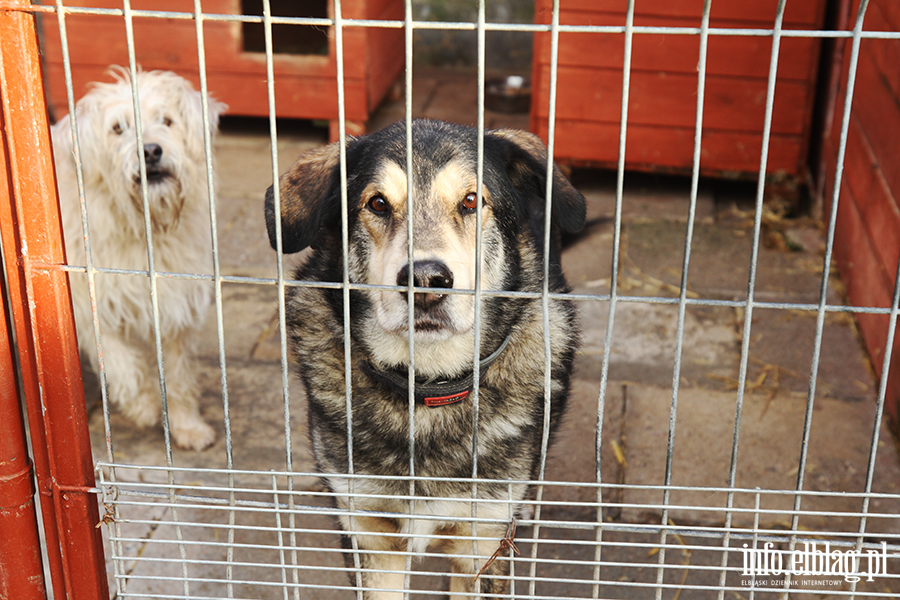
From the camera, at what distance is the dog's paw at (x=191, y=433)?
3305 mm

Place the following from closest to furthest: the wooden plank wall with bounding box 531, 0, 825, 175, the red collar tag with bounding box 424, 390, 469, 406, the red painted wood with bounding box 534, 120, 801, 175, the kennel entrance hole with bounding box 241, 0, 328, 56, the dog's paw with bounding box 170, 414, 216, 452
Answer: the red collar tag with bounding box 424, 390, 469, 406 < the dog's paw with bounding box 170, 414, 216, 452 < the wooden plank wall with bounding box 531, 0, 825, 175 < the red painted wood with bounding box 534, 120, 801, 175 < the kennel entrance hole with bounding box 241, 0, 328, 56

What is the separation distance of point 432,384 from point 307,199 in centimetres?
62

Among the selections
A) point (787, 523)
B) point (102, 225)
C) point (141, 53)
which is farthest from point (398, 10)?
point (787, 523)

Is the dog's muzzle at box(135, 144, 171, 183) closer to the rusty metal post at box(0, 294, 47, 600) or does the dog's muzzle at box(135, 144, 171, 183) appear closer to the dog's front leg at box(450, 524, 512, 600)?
the rusty metal post at box(0, 294, 47, 600)

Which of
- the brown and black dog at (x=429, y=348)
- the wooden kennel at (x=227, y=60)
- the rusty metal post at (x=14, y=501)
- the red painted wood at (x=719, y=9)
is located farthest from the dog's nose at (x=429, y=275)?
the wooden kennel at (x=227, y=60)

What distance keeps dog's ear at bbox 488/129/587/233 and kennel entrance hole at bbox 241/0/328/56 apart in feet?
15.0

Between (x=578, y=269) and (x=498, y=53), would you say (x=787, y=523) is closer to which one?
(x=578, y=269)

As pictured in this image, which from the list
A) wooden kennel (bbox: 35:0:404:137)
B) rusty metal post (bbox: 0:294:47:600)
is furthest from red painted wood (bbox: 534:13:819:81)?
rusty metal post (bbox: 0:294:47:600)

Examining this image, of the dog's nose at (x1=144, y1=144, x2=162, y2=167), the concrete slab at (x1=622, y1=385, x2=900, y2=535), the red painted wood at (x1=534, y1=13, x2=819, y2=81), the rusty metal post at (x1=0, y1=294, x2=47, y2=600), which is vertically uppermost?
the red painted wood at (x1=534, y1=13, x2=819, y2=81)

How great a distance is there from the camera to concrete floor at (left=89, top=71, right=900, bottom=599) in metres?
2.65

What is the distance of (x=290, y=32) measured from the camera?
6922 millimetres

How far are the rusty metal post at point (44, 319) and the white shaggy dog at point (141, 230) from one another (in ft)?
3.95

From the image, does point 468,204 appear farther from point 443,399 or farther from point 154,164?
point 154,164

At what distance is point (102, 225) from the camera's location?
10.3 feet
